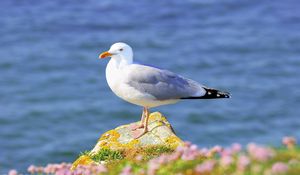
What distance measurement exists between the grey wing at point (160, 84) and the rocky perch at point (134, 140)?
495mm

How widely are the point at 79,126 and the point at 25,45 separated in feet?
31.0

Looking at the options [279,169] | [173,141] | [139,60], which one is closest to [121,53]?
[173,141]

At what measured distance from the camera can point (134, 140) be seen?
39.8ft

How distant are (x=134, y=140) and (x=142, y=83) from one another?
1019mm

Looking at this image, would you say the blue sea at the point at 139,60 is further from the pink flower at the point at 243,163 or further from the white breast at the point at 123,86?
the pink flower at the point at 243,163

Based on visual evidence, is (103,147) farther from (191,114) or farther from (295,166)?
(191,114)

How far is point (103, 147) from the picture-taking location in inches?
464

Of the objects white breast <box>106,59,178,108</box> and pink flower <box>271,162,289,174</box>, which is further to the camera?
white breast <box>106,59,178,108</box>

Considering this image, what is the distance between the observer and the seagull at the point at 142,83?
1260 cm

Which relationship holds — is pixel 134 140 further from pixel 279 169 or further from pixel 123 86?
pixel 279 169

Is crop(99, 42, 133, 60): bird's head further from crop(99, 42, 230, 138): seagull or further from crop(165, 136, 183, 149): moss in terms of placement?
crop(165, 136, 183, 149): moss

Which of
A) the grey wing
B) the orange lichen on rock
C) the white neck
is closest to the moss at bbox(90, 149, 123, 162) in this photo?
the orange lichen on rock

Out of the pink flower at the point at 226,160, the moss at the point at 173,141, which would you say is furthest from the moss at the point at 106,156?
the pink flower at the point at 226,160

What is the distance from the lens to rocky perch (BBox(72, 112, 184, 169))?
461 inches
